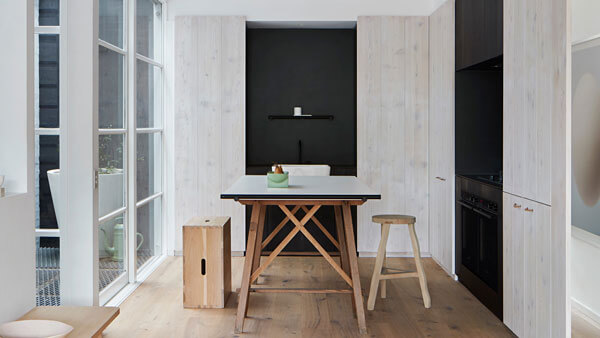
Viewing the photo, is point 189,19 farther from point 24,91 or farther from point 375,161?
point 24,91

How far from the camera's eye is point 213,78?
581cm

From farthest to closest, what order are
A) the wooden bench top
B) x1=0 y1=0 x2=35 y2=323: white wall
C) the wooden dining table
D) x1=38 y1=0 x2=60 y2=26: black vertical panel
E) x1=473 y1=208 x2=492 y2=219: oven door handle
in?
x1=473 y1=208 x2=492 y2=219: oven door handle < the wooden dining table < x1=38 y1=0 x2=60 y2=26: black vertical panel < x1=0 y1=0 x2=35 y2=323: white wall < the wooden bench top

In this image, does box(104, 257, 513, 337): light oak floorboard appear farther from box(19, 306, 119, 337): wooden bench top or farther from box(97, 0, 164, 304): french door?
box(19, 306, 119, 337): wooden bench top

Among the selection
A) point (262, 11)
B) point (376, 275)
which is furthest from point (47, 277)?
point (262, 11)

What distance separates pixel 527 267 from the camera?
10.6 ft

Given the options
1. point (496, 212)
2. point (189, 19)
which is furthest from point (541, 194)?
point (189, 19)

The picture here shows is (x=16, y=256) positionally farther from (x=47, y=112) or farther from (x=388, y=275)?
(x=388, y=275)

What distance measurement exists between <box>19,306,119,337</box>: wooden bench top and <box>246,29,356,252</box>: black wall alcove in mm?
4172

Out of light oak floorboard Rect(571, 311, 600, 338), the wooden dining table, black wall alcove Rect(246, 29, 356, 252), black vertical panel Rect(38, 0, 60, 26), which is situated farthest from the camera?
black wall alcove Rect(246, 29, 356, 252)

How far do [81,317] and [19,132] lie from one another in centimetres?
79

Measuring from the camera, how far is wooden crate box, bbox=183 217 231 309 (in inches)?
163

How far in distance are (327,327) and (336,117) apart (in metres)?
3.21

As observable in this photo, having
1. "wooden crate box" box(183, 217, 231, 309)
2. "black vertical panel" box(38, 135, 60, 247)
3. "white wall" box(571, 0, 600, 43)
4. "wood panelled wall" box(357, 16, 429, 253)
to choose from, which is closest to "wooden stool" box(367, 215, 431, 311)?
"wooden crate box" box(183, 217, 231, 309)

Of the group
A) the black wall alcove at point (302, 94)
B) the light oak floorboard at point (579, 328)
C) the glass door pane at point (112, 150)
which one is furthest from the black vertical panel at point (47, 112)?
the black wall alcove at point (302, 94)
